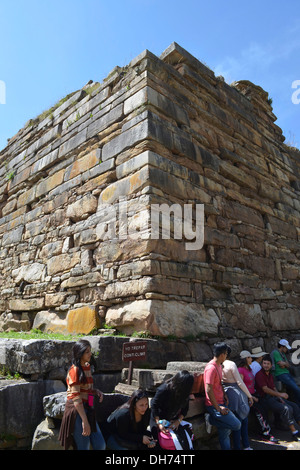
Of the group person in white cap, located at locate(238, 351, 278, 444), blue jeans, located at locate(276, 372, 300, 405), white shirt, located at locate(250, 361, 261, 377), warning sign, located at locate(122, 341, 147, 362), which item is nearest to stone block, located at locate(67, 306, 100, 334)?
warning sign, located at locate(122, 341, 147, 362)

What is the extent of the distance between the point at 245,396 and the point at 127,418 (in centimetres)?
141

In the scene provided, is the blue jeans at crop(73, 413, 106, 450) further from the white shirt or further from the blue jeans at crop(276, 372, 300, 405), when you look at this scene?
the blue jeans at crop(276, 372, 300, 405)

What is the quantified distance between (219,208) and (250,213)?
106 centimetres

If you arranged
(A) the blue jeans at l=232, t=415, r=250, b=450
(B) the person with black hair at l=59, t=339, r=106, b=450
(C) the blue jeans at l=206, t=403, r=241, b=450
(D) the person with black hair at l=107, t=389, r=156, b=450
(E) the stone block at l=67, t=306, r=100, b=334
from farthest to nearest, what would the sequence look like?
1. (E) the stone block at l=67, t=306, r=100, b=334
2. (A) the blue jeans at l=232, t=415, r=250, b=450
3. (C) the blue jeans at l=206, t=403, r=241, b=450
4. (D) the person with black hair at l=107, t=389, r=156, b=450
5. (B) the person with black hair at l=59, t=339, r=106, b=450

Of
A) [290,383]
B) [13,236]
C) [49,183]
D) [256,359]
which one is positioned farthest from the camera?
[13,236]

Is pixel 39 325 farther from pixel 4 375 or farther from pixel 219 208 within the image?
pixel 219 208

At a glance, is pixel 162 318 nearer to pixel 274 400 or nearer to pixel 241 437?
pixel 241 437

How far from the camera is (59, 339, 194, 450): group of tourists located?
2717mm

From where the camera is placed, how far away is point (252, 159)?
7340 mm

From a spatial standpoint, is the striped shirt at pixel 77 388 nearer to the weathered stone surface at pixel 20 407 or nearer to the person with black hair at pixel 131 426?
the person with black hair at pixel 131 426

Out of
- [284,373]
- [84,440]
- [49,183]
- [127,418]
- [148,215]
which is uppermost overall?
[49,183]

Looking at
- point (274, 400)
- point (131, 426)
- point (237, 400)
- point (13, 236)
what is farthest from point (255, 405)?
point (13, 236)

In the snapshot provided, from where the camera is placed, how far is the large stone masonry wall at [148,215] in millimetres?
4680

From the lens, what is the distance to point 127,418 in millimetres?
2939
